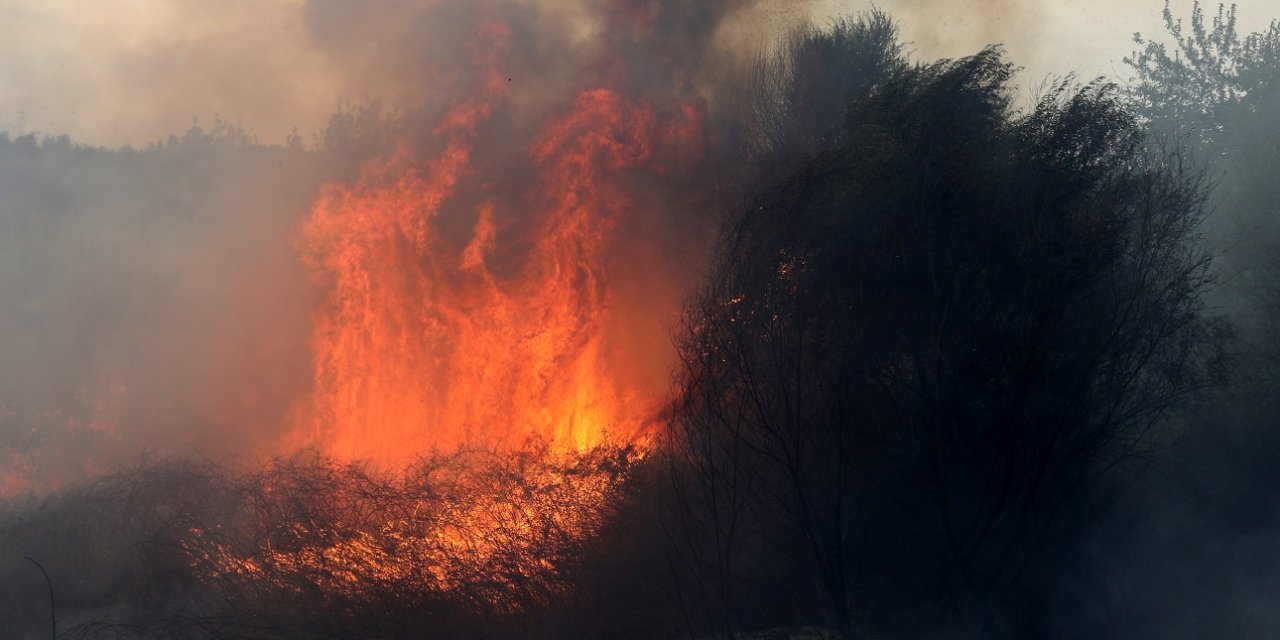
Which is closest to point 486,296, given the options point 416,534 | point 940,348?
point 416,534

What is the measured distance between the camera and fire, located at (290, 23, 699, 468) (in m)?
22.0

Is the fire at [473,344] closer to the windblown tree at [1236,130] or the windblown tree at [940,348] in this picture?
the windblown tree at [940,348]

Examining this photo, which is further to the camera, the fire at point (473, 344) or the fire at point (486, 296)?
the fire at point (486, 296)

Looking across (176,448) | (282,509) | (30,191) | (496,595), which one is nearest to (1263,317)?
(496,595)

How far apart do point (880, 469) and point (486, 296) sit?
10.2 m

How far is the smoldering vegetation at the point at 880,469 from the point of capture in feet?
46.5

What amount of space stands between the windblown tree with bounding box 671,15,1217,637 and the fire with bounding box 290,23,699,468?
246 inches

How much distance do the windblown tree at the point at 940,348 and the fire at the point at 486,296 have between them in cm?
625

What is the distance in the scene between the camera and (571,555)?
1753 centimetres

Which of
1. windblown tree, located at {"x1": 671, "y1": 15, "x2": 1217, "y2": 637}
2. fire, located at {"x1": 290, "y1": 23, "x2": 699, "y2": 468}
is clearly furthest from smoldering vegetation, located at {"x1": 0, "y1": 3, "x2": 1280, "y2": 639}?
fire, located at {"x1": 290, "y1": 23, "x2": 699, "y2": 468}

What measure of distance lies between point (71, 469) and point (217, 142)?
10798mm

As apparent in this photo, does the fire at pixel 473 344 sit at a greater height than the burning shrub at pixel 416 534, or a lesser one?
greater

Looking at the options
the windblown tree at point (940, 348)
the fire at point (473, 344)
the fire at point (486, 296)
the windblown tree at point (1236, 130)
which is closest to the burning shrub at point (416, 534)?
the fire at point (473, 344)

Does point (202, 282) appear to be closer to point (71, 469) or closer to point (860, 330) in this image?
point (71, 469)
